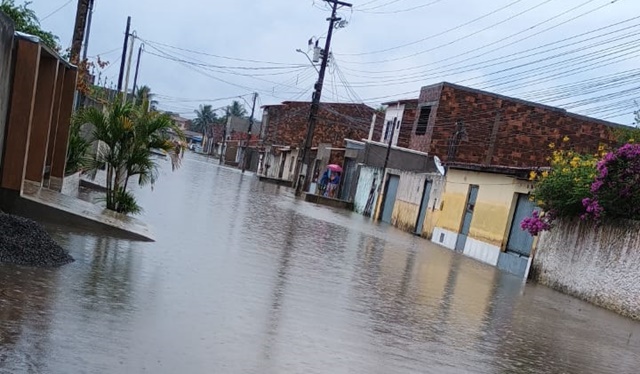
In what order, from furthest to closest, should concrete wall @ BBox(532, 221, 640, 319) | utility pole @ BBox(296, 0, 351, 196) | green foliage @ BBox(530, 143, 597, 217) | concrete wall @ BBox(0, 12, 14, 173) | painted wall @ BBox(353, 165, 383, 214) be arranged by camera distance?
utility pole @ BBox(296, 0, 351, 196) < painted wall @ BBox(353, 165, 383, 214) < green foliage @ BBox(530, 143, 597, 217) < concrete wall @ BBox(532, 221, 640, 319) < concrete wall @ BBox(0, 12, 14, 173)

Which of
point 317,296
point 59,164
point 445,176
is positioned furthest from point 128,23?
point 317,296

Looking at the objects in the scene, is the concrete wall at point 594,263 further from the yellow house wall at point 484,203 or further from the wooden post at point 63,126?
the wooden post at point 63,126

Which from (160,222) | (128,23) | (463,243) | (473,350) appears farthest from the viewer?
(128,23)

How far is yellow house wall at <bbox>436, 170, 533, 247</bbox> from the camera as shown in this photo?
74.2 ft

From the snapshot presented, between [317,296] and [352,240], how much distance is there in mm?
10584

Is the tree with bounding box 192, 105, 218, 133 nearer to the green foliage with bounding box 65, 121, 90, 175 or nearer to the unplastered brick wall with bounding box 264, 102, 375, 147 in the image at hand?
the unplastered brick wall with bounding box 264, 102, 375, 147

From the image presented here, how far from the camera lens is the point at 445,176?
2947 cm

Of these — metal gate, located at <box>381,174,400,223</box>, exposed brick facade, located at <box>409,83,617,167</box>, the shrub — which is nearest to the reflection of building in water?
the shrub

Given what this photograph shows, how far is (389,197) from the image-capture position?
37.6 metres

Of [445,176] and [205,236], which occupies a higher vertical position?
[445,176]

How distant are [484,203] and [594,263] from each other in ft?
27.0

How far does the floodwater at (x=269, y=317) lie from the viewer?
618 centimetres

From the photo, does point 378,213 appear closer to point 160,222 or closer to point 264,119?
point 160,222

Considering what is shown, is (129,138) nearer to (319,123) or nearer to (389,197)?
(389,197)
